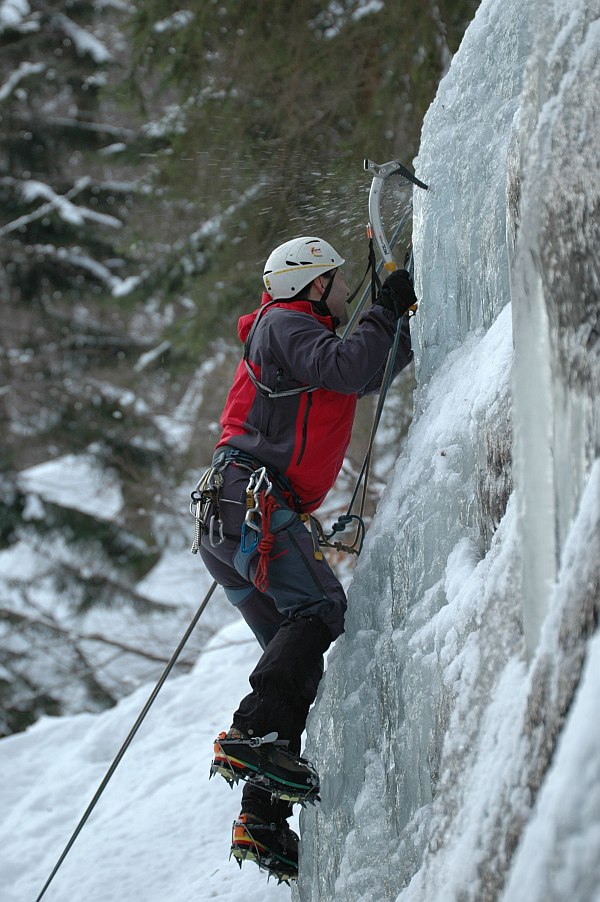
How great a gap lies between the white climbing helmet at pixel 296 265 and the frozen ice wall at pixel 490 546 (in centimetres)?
35

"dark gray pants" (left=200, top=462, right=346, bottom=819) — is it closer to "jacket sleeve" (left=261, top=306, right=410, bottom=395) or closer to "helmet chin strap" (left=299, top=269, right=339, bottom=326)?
"jacket sleeve" (left=261, top=306, right=410, bottom=395)

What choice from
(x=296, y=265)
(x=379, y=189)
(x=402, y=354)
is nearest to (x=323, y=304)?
(x=296, y=265)

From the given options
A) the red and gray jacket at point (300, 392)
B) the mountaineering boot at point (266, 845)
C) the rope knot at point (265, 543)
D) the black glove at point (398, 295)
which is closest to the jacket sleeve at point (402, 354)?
the red and gray jacket at point (300, 392)

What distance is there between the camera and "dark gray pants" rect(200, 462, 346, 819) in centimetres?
300

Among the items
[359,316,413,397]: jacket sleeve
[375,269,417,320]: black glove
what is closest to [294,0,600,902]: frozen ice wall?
[375,269,417,320]: black glove

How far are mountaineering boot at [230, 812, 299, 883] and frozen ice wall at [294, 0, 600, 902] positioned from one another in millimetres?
90

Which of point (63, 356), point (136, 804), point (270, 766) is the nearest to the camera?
point (270, 766)

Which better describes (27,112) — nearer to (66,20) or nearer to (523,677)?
(66,20)

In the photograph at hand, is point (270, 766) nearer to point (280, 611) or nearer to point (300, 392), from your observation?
point (280, 611)

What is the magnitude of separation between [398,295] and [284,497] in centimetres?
75

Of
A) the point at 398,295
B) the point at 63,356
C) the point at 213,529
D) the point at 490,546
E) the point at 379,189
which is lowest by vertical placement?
the point at 490,546

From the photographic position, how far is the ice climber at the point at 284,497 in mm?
2990

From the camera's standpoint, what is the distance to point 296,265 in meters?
3.42

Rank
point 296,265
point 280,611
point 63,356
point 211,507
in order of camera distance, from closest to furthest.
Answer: point 280,611 → point 211,507 → point 296,265 → point 63,356
